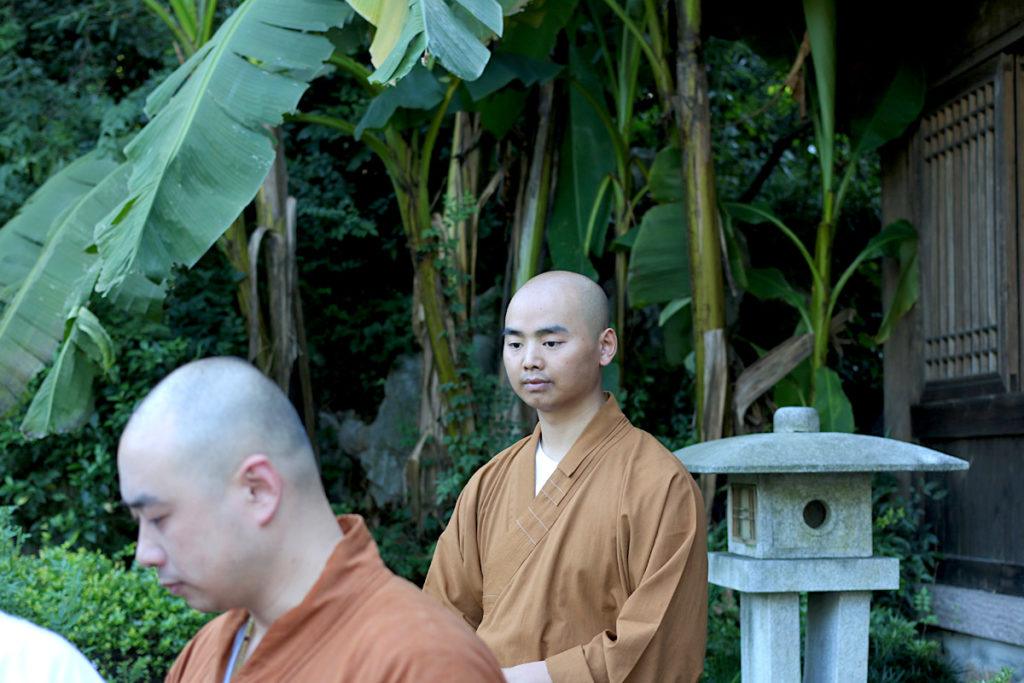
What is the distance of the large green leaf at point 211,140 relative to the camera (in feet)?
13.9

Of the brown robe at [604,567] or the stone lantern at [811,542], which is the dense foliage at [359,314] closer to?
the stone lantern at [811,542]

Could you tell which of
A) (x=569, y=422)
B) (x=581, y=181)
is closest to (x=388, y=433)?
(x=581, y=181)

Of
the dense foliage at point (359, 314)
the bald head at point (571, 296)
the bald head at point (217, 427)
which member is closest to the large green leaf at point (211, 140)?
the dense foliage at point (359, 314)

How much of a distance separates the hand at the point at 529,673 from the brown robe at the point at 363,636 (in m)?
1.38

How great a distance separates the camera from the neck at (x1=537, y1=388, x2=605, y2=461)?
337 cm

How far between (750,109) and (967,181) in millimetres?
3527

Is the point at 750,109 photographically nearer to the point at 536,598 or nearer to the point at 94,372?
the point at 94,372

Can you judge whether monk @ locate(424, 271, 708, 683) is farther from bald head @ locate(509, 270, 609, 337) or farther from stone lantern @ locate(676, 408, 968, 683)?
stone lantern @ locate(676, 408, 968, 683)

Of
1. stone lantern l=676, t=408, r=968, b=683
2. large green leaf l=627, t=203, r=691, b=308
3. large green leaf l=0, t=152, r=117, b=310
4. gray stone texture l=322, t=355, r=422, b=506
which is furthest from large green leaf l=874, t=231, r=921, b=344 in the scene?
large green leaf l=0, t=152, r=117, b=310

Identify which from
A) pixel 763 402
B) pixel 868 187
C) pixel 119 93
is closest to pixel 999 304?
pixel 763 402

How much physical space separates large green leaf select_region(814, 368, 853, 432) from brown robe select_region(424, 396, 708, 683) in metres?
2.84

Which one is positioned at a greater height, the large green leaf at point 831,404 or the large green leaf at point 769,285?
the large green leaf at point 769,285

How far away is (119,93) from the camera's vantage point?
864 cm

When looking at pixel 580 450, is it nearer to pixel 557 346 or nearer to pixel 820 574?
pixel 557 346
